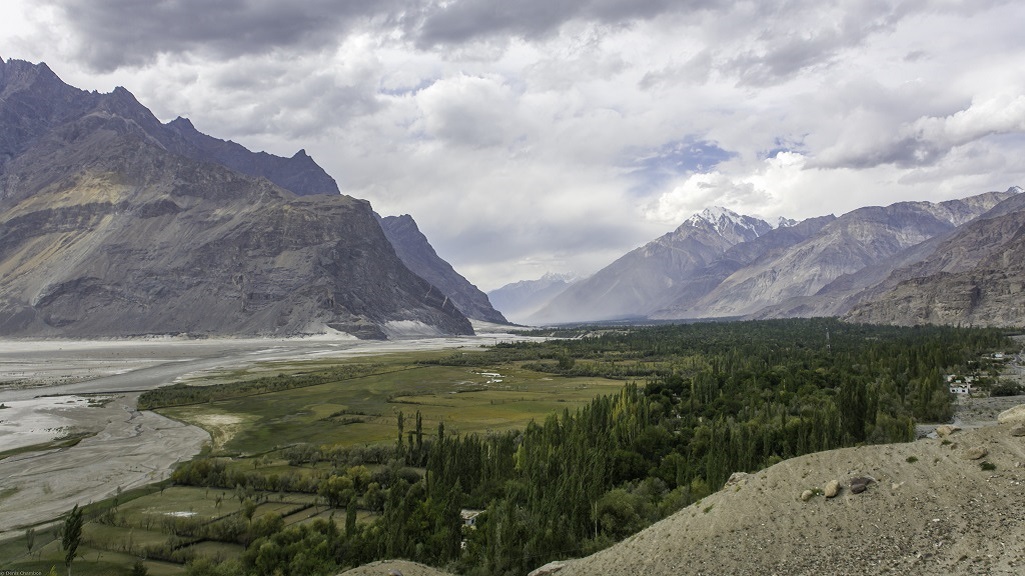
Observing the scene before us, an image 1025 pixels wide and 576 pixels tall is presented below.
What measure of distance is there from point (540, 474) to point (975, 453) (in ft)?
93.3

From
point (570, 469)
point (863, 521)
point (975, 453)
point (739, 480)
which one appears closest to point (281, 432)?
point (570, 469)

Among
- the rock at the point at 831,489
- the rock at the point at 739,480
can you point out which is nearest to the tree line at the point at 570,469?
the rock at the point at 739,480

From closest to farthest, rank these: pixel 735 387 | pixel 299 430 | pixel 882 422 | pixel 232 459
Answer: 1. pixel 882 422
2. pixel 232 459
3. pixel 299 430
4. pixel 735 387

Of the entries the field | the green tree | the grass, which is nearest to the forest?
the field

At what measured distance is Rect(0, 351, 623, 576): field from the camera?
4097 centimetres

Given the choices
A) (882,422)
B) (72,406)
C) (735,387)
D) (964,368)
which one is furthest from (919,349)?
(72,406)

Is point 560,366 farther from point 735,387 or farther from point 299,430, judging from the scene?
point 299,430

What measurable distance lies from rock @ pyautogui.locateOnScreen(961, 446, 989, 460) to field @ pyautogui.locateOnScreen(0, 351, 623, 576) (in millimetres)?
35446

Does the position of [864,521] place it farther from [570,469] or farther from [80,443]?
[80,443]

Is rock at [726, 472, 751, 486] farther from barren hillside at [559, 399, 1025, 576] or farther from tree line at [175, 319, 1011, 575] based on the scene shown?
tree line at [175, 319, 1011, 575]

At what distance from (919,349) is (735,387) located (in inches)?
1742

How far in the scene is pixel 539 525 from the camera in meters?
37.4

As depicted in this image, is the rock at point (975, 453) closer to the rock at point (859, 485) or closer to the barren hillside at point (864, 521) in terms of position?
the barren hillside at point (864, 521)

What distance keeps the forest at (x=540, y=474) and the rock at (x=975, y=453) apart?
61.5 feet
